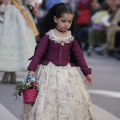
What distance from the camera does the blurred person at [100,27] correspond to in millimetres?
18266

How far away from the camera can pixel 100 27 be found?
731 inches

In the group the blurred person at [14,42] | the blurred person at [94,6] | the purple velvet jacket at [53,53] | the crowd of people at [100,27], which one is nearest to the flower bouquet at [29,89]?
the purple velvet jacket at [53,53]

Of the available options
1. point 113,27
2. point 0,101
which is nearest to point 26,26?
point 0,101

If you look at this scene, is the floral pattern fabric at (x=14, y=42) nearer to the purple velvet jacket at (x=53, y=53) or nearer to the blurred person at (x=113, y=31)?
the purple velvet jacket at (x=53, y=53)

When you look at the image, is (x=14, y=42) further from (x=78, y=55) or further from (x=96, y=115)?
(x=78, y=55)

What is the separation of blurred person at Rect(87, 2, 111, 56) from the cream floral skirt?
38.4ft

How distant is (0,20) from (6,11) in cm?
18

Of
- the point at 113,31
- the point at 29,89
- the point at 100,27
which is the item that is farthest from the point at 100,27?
the point at 29,89

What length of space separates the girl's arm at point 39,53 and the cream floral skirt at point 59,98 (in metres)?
0.13

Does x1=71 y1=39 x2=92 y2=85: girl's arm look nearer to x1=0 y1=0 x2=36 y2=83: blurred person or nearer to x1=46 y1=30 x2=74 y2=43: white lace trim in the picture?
x1=46 y1=30 x2=74 y2=43: white lace trim

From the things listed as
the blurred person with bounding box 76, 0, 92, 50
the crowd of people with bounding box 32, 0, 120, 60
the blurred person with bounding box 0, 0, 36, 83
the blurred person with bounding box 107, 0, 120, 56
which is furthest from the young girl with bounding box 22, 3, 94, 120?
the blurred person with bounding box 76, 0, 92, 50

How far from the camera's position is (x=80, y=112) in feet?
20.9

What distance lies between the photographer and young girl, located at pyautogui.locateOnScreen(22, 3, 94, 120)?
6.27 meters

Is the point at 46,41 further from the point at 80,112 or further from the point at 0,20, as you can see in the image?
the point at 0,20
